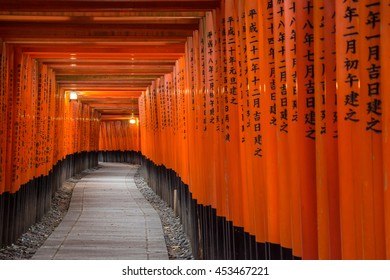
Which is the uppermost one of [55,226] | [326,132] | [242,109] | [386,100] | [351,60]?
[351,60]

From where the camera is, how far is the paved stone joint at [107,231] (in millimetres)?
10000

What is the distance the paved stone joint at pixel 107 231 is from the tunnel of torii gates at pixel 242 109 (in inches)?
29.0

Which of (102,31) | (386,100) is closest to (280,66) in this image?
(386,100)

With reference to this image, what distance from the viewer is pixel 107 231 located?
1229cm

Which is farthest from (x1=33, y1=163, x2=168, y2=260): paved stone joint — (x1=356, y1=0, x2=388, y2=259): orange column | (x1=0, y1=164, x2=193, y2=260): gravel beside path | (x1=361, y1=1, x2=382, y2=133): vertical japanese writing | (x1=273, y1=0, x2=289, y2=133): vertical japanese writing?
(x1=361, y1=1, x2=382, y2=133): vertical japanese writing

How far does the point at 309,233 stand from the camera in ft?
12.5

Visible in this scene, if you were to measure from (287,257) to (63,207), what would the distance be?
42.7 ft

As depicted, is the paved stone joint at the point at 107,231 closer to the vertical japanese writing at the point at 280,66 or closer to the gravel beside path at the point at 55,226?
the gravel beside path at the point at 55,226

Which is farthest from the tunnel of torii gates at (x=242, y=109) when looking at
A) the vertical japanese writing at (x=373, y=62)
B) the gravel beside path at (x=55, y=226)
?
the gravel beside path at (x=55, y=226)

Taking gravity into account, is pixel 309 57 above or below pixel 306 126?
above

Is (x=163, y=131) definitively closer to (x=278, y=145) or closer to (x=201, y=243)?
(x=201, y=243)

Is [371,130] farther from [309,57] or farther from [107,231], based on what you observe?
[107,231]

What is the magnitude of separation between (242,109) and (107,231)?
7.40 m

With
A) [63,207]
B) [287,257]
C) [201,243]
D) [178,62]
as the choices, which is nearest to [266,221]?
[287,257]
